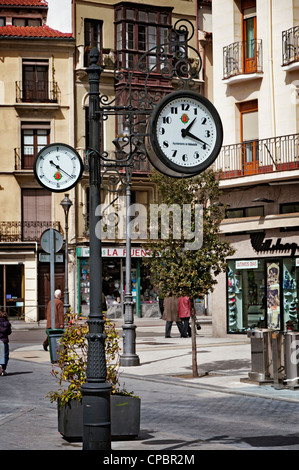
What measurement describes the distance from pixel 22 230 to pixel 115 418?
33.3 m

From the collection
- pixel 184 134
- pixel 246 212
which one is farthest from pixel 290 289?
pixel 184 134

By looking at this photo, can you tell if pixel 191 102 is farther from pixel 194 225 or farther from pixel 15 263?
pixel 15 263

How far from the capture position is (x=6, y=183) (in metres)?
42.6

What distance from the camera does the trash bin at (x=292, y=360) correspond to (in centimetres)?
1533

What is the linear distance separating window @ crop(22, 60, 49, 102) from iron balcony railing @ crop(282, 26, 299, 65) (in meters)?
19.1

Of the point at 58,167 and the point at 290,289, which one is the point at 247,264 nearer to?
the point at 290,289

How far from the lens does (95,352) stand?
26.4 feet

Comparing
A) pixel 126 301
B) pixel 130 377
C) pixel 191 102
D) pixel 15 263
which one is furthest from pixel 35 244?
pixel 191 102

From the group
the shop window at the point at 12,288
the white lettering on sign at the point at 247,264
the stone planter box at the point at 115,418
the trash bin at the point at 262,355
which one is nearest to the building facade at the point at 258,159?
the white lettering on sign at the point at 247,264

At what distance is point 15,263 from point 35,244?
51.6 inches

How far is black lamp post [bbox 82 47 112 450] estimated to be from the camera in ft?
25.8

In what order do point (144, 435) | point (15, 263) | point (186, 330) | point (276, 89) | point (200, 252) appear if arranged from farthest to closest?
point (15, 263), point (186, 330), point (276, 89), point (200, 252), point (144, 435)

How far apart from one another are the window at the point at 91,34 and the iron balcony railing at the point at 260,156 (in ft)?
56.8

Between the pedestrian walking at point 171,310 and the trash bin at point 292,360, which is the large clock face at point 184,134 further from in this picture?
the pedestrian walking at point 171,310
